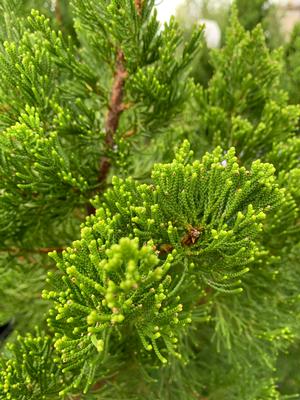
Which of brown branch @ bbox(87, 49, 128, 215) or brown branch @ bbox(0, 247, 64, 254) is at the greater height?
brown branch @ bbox(87, 49, 128, 215)

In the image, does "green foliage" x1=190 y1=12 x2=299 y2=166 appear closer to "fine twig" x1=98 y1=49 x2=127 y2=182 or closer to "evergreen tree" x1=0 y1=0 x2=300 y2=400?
"evergreen tree" x1=0 y1=0 x2=300 y2=400

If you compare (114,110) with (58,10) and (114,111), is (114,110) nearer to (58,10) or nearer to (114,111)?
(114,111)

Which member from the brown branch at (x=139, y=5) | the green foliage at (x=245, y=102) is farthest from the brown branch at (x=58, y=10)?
the brown branch at (x=139, y=5)

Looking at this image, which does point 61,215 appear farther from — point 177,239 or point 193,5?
point 193,5

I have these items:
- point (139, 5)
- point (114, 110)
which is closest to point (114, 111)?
point (114, 110)

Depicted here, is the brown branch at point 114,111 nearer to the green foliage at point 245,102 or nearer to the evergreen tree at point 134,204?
the evergreen tree at point 134,204

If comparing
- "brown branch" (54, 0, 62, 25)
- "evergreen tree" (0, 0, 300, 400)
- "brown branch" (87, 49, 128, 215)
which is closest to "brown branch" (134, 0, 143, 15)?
"evergreen tree" (0, 0, 300, 400)

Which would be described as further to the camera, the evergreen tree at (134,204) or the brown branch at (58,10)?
the brown branch at (58,10)

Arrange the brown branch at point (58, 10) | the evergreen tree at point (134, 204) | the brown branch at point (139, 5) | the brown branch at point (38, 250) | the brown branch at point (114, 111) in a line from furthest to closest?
1. the brown branch at point (58, 10)
2. the brown branch at point (38, 250)
3. the brown branch at point (114, 111)
4. the brown branch at point (139, 5)
5. the evergreen tree at point (134, 204)
